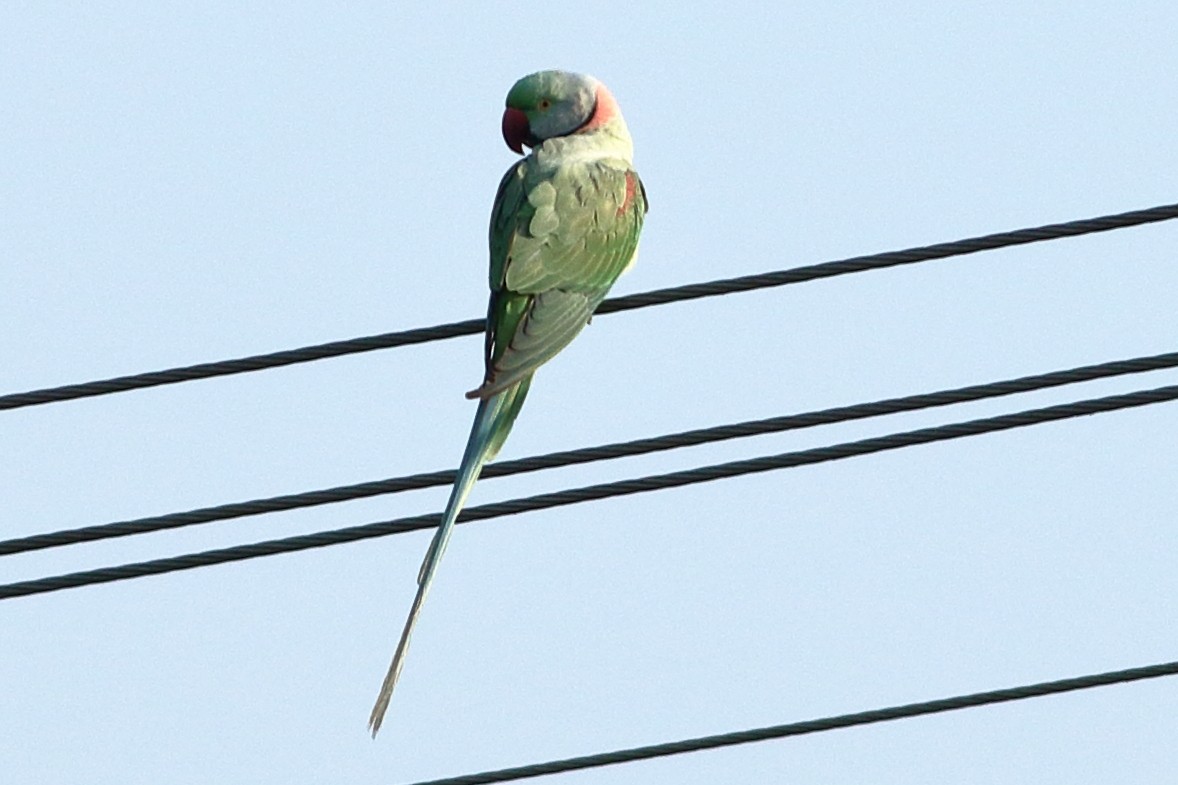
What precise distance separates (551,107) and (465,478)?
2.81 m

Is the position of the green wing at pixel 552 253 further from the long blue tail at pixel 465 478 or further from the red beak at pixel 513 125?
the red beak at pixel 513 125

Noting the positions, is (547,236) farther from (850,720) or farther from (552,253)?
(850,720)

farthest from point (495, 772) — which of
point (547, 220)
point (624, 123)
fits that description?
point (624, 123)

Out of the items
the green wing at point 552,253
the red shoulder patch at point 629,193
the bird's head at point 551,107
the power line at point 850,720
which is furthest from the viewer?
the bird's head at point 551,107

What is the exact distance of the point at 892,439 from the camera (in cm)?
650

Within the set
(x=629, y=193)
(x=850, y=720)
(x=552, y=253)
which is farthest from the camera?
(x=629, y=193)

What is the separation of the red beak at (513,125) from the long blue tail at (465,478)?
1830mm

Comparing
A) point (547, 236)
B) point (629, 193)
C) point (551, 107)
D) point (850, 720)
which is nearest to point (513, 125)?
point (551, 107)

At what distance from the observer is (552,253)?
28.5 ft

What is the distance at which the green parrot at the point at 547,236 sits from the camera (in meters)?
8.06

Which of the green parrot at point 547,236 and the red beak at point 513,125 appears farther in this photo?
the red beak at point 513,125

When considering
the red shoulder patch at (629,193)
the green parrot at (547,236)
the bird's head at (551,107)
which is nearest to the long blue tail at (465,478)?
the green parrot at (547,236)

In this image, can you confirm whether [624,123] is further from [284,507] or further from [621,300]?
[284,507]

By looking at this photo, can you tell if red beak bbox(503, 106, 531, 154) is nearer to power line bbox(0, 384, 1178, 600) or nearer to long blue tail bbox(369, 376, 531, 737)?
long blue tail bbox(369, 376, 531, 737)
